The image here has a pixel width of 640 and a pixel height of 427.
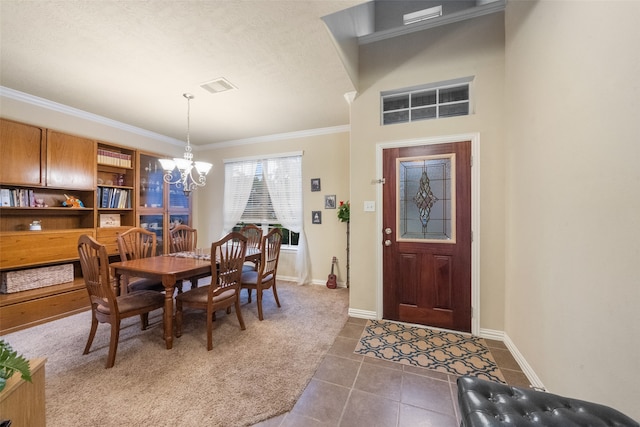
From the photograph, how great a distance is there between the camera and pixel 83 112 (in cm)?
330

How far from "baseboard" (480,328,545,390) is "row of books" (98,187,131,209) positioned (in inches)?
197

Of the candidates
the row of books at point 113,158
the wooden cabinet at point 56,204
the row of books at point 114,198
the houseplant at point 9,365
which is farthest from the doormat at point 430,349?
the row of books at point 113,158

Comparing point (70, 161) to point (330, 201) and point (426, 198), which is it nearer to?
point (330, 201)

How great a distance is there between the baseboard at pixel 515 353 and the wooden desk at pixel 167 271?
9.14 feet

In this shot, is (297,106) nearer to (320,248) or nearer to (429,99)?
(429,99)

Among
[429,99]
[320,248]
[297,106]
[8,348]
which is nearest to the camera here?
[8,348]

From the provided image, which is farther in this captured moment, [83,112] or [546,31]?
[83,112]

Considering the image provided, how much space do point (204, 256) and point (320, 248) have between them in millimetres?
1936

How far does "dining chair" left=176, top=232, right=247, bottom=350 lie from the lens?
7.13ft

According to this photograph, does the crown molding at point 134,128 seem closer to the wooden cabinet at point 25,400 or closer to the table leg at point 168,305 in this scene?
the table leg at point 168,305

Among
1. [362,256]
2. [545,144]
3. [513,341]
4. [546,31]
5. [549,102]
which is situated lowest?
[513,341]

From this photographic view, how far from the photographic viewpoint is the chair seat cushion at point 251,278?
9.31 feet

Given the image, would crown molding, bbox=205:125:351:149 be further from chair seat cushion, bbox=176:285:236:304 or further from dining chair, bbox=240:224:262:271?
chair seat cushion, bbox=176:285:236:304

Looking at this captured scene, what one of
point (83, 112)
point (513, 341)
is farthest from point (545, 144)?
point (83, 112)
